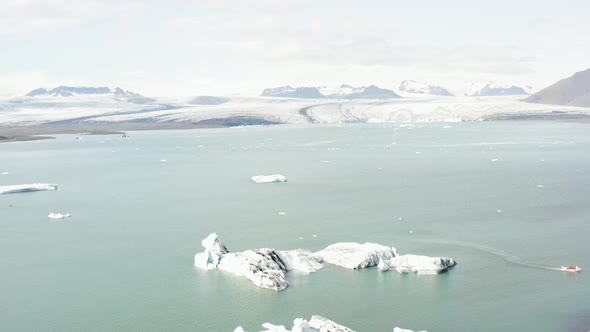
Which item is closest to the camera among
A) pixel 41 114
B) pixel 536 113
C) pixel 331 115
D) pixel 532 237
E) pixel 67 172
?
pixel 532 237

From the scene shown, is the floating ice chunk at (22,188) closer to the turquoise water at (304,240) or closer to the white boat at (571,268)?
the turquoise water at (304,240)

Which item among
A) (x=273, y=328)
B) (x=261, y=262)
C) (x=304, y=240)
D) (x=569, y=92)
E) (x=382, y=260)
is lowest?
(x=273, y=328)

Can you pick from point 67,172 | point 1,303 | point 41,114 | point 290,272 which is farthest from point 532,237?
point 41,114

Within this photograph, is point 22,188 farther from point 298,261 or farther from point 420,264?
point 420,264

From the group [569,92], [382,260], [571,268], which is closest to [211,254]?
[382,260]

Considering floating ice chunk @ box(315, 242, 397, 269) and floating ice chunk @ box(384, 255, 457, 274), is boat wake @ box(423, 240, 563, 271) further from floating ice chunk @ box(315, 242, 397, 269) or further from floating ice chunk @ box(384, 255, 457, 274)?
floating ice chunk @ box(315, 242, 397, 269)

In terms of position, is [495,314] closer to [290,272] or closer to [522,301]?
[522,301]

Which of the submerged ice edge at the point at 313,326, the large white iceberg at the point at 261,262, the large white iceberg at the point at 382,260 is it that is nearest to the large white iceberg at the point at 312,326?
the submerged ice edge at the point at 313,326
